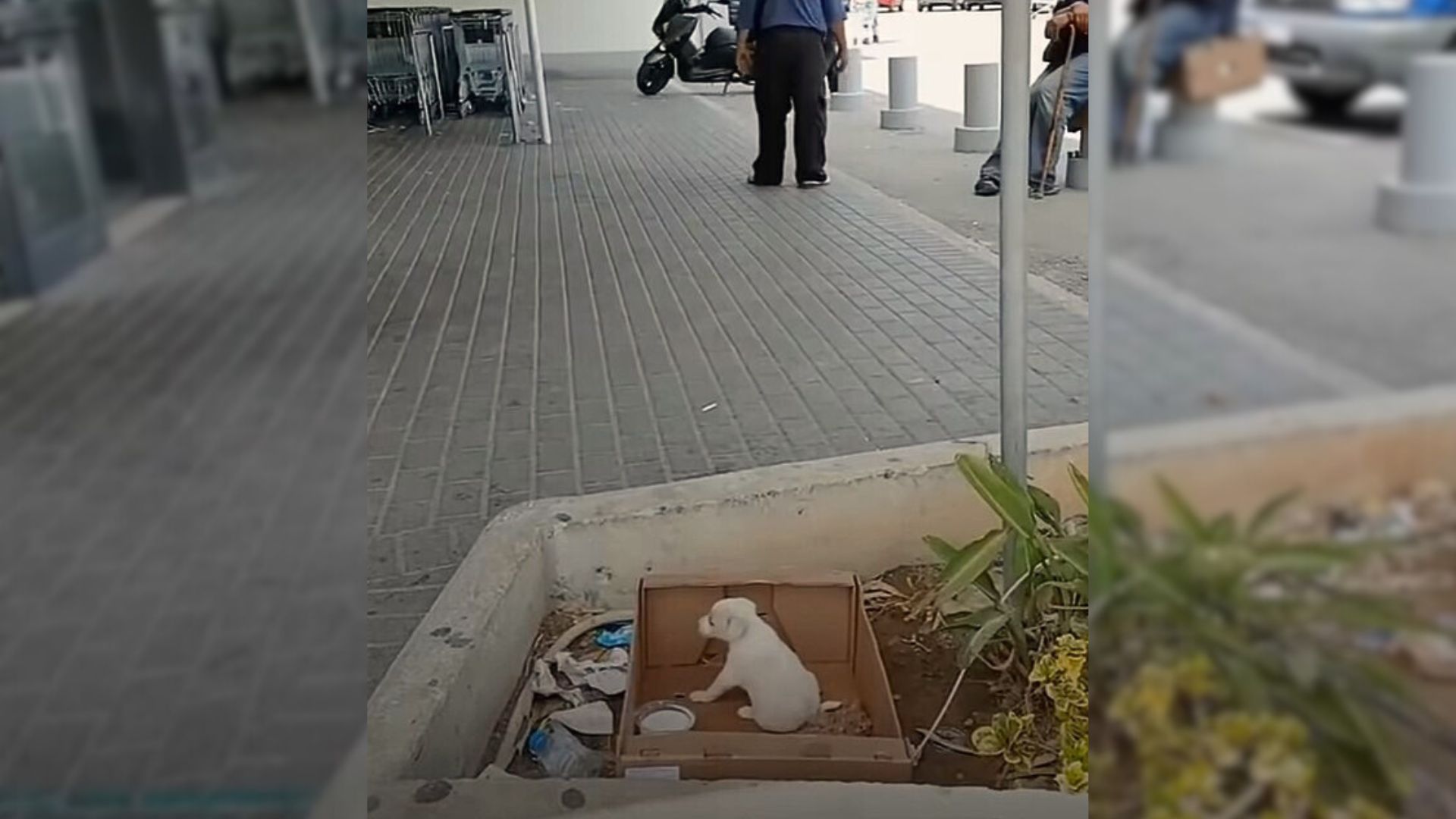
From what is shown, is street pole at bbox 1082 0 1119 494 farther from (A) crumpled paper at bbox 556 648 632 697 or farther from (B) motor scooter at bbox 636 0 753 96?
(B) motor scooter at bbox 636 0 753 96

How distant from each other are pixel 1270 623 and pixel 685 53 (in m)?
17.4

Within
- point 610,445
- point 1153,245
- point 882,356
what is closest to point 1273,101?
point 1153,245

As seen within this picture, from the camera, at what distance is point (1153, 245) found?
67 centimetres

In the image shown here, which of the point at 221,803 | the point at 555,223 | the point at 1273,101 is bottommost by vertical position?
the point at 555,223

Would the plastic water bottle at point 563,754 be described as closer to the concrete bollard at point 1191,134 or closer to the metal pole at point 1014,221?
the metal pole at point 1014,221

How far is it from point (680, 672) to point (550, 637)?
1.03 feet

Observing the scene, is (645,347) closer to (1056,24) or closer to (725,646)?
(725,646)

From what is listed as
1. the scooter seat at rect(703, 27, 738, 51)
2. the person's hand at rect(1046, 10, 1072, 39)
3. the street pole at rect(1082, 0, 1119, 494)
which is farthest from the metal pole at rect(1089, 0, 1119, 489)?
the scooter seat at rect(703, 27, 738, 51)

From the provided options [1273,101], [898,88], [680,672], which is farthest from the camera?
[898,88]

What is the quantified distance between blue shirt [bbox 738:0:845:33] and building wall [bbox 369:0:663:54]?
1269 centimetres

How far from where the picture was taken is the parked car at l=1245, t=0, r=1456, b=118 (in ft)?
2.17

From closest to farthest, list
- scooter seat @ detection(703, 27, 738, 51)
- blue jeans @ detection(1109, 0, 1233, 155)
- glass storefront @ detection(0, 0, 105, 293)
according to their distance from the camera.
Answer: blue jeans @ detection(1109, 0, 1233, 155) → glass storefront @ detection(0, 0, 105, 293) → scooter seat @ detection(703, 27, 738, 51)

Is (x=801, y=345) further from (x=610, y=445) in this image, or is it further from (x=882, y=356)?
(x=610, y=445)

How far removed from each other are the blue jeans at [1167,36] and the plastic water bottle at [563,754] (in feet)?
5.78
